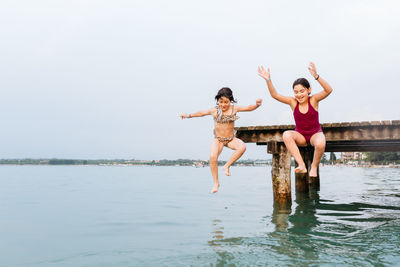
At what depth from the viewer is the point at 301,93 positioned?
4.76 meters

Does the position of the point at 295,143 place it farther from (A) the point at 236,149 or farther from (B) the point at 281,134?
(B) the point at 281,134

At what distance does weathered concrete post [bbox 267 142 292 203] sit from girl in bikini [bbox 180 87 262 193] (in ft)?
36.9

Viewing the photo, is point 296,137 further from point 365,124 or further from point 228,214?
point 228,214

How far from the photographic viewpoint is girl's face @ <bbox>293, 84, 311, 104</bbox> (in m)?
4.74

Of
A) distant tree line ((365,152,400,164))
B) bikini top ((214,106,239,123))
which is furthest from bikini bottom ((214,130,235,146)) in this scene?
distant tree line ((365,152,400,164))

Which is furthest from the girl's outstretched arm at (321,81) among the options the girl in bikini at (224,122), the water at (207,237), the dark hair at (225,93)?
the water at (207,237)

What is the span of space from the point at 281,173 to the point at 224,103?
11.9 metres

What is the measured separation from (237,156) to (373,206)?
17.3m

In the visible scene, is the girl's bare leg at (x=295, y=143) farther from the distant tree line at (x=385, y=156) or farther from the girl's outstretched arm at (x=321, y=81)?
the distant tree line at (x=385, y=156)

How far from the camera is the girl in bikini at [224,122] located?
14.6 feet

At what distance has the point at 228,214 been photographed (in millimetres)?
16953

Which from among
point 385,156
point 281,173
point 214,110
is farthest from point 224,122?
point 385,156

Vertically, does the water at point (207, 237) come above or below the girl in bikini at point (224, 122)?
below

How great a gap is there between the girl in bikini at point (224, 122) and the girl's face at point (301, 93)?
0.55 meters
